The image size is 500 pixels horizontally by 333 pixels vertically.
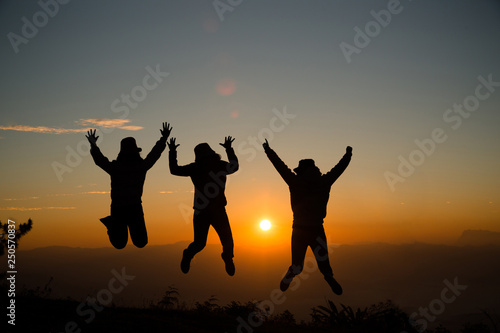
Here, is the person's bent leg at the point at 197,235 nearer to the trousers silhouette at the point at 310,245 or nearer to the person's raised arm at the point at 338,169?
the trousers silhouette at the point at 310,245

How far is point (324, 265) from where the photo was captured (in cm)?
983

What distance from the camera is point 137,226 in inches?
387

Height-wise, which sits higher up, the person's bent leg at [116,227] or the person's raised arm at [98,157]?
the person's raised arm at [98,157]

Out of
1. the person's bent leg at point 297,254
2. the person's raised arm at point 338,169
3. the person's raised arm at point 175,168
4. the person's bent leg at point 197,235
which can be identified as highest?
the person's raised arm at point 175,168

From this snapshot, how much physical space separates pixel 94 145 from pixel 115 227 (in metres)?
1.91

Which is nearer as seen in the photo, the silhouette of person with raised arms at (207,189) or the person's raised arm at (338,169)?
the silhouette of person with raised arms at (207,189)

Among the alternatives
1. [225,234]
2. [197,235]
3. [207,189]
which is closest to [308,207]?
[225,234]

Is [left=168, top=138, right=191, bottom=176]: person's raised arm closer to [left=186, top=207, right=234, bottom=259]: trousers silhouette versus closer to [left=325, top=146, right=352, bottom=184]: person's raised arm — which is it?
[left=186, top=207, right=234, bottom=259]: trousers silhouette

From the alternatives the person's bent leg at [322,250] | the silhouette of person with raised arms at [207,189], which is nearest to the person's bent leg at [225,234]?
the silhouette of person with raised arms at [207,189]

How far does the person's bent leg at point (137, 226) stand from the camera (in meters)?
9.77

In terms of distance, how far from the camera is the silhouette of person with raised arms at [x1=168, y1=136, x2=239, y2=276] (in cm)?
959

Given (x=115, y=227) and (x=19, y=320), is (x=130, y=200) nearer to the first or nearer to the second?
(x=115, y=227)

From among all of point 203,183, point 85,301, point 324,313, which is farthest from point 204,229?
point 324,313

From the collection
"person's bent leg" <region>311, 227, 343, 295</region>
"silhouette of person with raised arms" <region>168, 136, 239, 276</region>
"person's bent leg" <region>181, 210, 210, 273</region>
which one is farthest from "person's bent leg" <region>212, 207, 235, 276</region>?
"person's bent leg" <region>311, 227, 343, 295</region>
